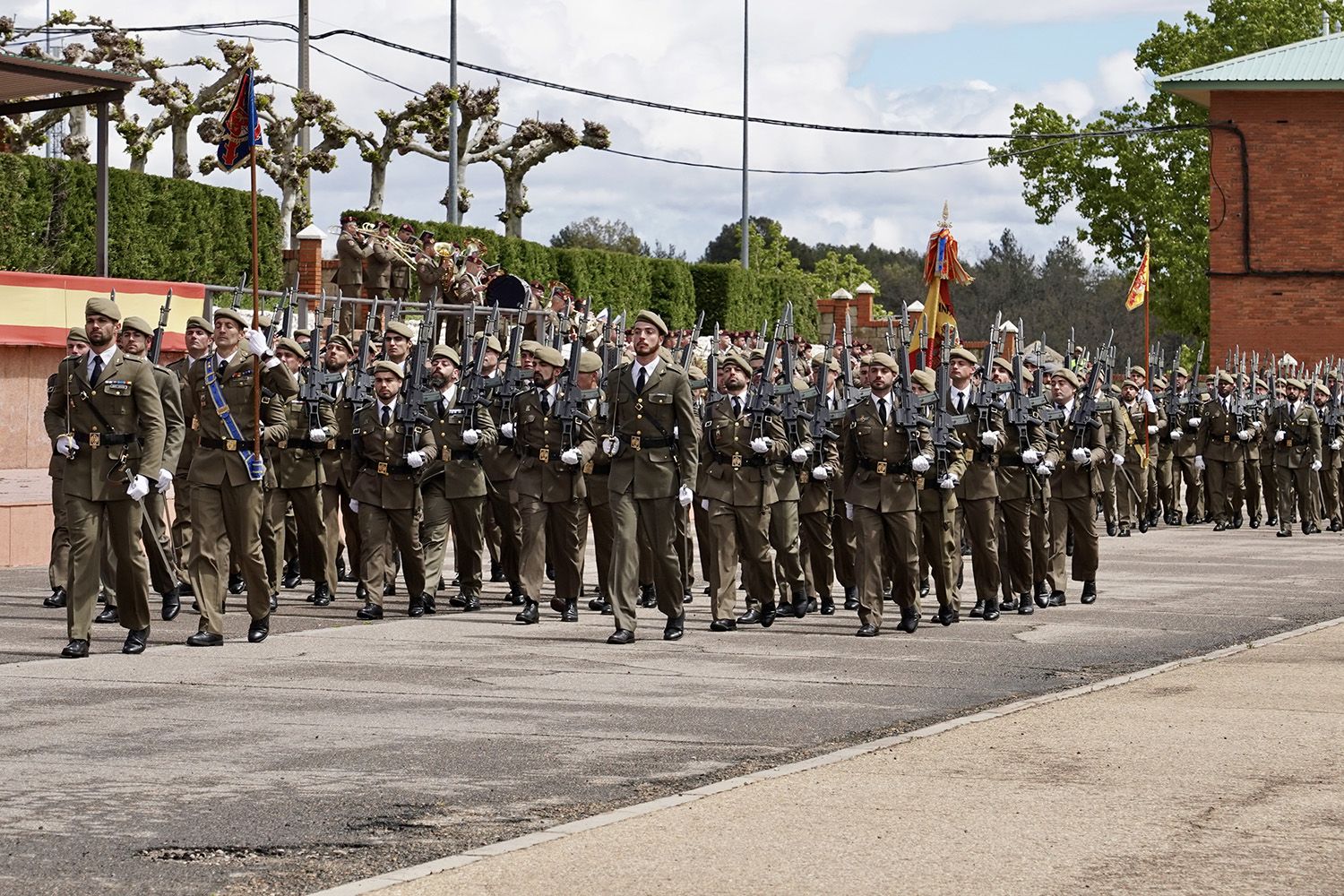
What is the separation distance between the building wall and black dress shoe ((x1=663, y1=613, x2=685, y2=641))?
35034 millimetres

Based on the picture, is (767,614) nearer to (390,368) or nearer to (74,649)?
(390,368)

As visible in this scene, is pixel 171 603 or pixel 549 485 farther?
pixel 549 485

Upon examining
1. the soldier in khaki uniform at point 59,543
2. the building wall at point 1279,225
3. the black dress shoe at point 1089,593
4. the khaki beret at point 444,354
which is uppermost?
the building wall at point 1279,225

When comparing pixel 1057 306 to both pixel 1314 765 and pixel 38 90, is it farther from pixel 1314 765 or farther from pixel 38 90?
pixel 1314 765

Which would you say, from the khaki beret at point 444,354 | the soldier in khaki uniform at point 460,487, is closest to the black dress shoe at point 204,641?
the soldier in khaki uniform at point 460,487

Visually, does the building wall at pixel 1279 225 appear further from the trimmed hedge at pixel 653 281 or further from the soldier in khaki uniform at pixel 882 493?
the soldier in khaki uniform at pixel 882 493

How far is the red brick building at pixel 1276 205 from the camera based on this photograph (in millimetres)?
46438

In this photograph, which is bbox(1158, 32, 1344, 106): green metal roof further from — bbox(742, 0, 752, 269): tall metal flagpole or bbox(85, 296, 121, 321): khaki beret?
bbox(85, 296, 121, 321): khaki beret

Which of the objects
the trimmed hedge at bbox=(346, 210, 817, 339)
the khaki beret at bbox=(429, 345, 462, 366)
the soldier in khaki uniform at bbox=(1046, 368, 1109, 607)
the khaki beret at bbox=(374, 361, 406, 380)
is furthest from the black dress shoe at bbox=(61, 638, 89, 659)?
the trimmed hedge at bbox=(346, 210, 817, 339)

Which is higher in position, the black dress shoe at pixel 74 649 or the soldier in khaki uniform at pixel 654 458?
the soldier in khaki uniform at pixel 654 458

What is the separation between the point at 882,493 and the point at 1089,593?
11.2ft

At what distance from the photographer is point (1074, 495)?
55.9 ft

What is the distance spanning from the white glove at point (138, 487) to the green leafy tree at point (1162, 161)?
48.4m

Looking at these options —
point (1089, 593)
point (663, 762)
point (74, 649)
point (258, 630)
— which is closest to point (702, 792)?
point (663, 762)
